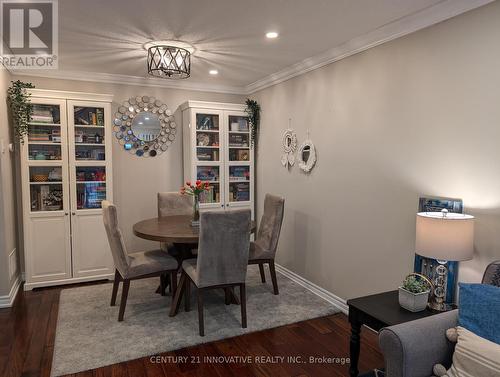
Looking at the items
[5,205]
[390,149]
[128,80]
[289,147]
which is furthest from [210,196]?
[390,149]

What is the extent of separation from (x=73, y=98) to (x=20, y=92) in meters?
0.51

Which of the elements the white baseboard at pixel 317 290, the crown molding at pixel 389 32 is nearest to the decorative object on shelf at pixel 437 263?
the white baseboard at pixel 317 290

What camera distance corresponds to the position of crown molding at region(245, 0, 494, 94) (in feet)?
7.40

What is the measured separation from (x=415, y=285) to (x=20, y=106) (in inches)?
163

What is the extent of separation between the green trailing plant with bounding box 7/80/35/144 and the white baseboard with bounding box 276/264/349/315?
Answer: 339cm

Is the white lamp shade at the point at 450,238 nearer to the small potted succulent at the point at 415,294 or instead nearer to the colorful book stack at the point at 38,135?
the small potted succulent at the point at 415,294

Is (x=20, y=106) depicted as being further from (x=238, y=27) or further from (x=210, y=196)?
(x=238, y=27)

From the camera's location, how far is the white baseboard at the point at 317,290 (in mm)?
3412

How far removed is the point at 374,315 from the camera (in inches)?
81.7

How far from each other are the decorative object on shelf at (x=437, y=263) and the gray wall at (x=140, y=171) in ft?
10.9

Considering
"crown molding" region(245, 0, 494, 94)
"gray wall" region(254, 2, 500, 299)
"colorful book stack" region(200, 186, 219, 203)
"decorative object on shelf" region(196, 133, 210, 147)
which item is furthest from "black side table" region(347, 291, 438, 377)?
"decorative object on shelf" region(196, 133, 210, 147)

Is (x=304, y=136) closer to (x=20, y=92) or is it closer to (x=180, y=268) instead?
(x=180, y=268)

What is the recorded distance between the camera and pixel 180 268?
11.7 ft

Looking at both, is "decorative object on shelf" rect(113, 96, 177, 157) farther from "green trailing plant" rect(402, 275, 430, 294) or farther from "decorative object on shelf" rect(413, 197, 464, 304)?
"green trailing plant" rect(402, 275, 430, 294)
